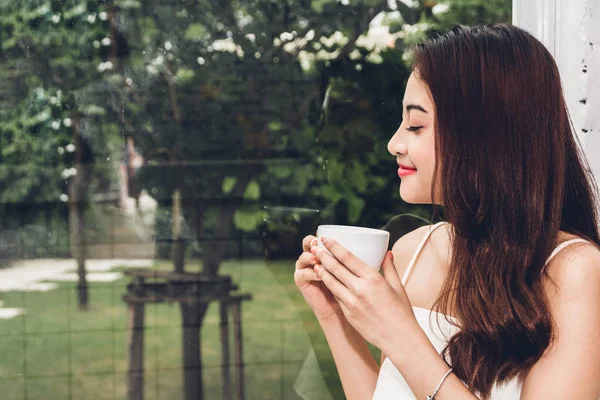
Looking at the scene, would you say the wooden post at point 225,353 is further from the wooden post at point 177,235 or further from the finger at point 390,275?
the finger at point 390,275

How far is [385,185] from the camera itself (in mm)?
1588

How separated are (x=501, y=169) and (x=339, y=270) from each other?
0.98 ft

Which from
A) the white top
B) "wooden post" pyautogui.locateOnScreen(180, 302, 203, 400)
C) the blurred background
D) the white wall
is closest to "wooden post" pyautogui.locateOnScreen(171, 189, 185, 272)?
the blurred background

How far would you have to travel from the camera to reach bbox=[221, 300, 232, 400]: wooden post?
1578 mm

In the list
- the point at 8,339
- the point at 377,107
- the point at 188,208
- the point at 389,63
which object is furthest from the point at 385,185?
the point at 8,339

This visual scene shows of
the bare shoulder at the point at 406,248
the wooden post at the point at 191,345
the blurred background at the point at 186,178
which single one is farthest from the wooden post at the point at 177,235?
the bare shoulder at the point at 406,248

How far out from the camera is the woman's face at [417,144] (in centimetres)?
100

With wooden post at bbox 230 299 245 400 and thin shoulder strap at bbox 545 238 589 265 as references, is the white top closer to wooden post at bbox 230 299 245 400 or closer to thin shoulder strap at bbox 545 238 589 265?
thin shoulder strap at bbox 545 238 589 265

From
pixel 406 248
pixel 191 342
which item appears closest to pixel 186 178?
pixel 191 342

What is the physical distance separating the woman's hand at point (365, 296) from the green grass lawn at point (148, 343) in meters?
0.65

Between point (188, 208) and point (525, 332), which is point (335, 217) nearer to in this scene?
point (188, 208)

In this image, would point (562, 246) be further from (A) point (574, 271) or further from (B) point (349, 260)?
(B) point (349, 260)

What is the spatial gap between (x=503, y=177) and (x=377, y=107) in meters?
0.64

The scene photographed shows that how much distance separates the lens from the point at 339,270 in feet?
2.87
